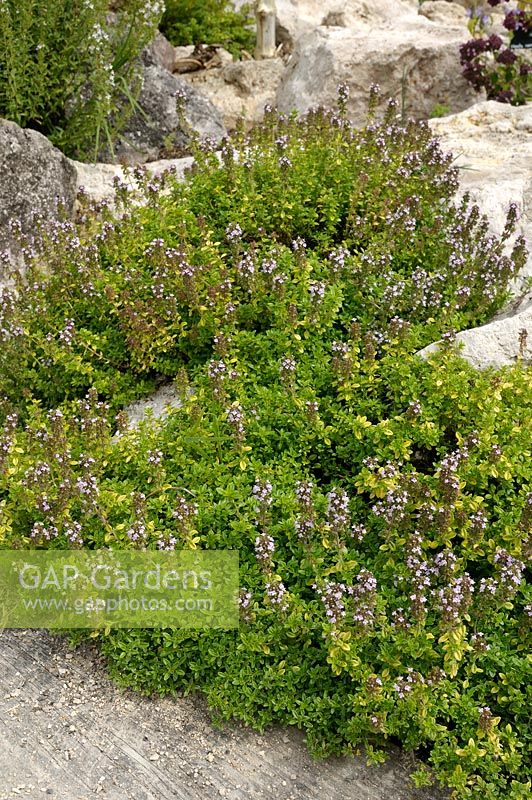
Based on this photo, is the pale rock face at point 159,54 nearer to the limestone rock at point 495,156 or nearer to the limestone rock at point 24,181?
the limestone rock at point 24,181

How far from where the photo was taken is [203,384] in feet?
14.0

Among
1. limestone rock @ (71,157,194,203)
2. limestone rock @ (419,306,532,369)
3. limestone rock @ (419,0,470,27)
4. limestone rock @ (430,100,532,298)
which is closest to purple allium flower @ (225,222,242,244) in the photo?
limestone rock @ (419,306,532,369)

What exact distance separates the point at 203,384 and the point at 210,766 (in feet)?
5.91

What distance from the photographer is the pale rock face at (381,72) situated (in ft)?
27.3

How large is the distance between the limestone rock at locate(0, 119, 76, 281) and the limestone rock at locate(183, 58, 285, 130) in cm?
340

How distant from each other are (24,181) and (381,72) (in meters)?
4.23

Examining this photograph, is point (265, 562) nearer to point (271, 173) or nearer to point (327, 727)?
point (327, 727)

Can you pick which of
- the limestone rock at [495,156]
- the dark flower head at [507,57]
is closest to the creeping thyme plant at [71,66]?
the limestone rock at [495,156]

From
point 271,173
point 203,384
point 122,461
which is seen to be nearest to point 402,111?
point 271,173

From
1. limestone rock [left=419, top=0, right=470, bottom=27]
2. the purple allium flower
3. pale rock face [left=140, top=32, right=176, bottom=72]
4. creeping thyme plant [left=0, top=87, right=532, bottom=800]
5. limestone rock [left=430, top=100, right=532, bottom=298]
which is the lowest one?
creeping thyme plant [left=0, top=87, right=532, bottom=800]

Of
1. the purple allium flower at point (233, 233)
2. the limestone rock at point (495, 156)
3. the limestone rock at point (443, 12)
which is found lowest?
the purple allium flower at point (233, 233)

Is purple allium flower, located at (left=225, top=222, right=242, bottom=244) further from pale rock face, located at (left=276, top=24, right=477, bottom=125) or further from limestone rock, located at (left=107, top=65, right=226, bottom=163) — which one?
pale rock face, located at (left=276, top=24, right=477, bottom=125)

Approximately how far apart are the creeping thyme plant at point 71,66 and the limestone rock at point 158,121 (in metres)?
0.21

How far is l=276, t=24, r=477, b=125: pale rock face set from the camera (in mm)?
8320
